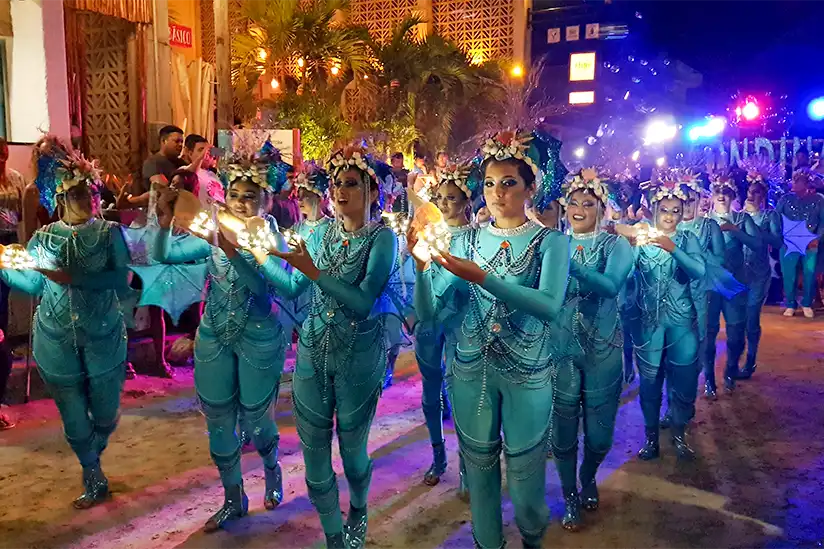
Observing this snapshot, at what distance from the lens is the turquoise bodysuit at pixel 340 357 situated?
11.1ft

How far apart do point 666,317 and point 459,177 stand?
1849 mm

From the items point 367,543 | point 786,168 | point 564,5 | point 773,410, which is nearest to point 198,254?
point 367,543

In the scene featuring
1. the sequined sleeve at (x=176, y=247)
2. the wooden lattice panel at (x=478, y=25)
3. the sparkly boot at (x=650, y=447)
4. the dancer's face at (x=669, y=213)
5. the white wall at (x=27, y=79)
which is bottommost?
the sparkly boot at (x=650, y=447)

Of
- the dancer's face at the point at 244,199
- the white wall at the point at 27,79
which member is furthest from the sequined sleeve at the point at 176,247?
the white wall at the point at 27,79

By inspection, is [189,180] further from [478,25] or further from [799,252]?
[478,25]

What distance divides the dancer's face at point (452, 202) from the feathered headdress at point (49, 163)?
234 centimetres

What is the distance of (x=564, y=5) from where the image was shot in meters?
22.6

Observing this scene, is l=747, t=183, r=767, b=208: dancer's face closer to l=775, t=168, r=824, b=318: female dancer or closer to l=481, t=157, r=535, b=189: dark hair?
l=775, t=168, r=824, b=318: female dancer

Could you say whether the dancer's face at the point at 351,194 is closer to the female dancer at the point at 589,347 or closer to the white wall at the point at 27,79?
the female dancer at the point at 589,347

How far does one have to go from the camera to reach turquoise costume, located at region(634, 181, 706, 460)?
4.99m

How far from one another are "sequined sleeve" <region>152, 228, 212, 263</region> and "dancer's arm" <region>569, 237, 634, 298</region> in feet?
6.96

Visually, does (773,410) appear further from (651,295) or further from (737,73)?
(737,73)

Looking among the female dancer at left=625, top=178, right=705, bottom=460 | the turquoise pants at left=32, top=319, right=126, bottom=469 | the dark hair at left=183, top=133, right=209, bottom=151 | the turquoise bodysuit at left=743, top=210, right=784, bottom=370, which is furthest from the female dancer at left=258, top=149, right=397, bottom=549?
the turquoise bodysuit at left=743, top=210, right=784, bottom=370

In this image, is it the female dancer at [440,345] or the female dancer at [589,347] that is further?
the female dancer at [440,345]
